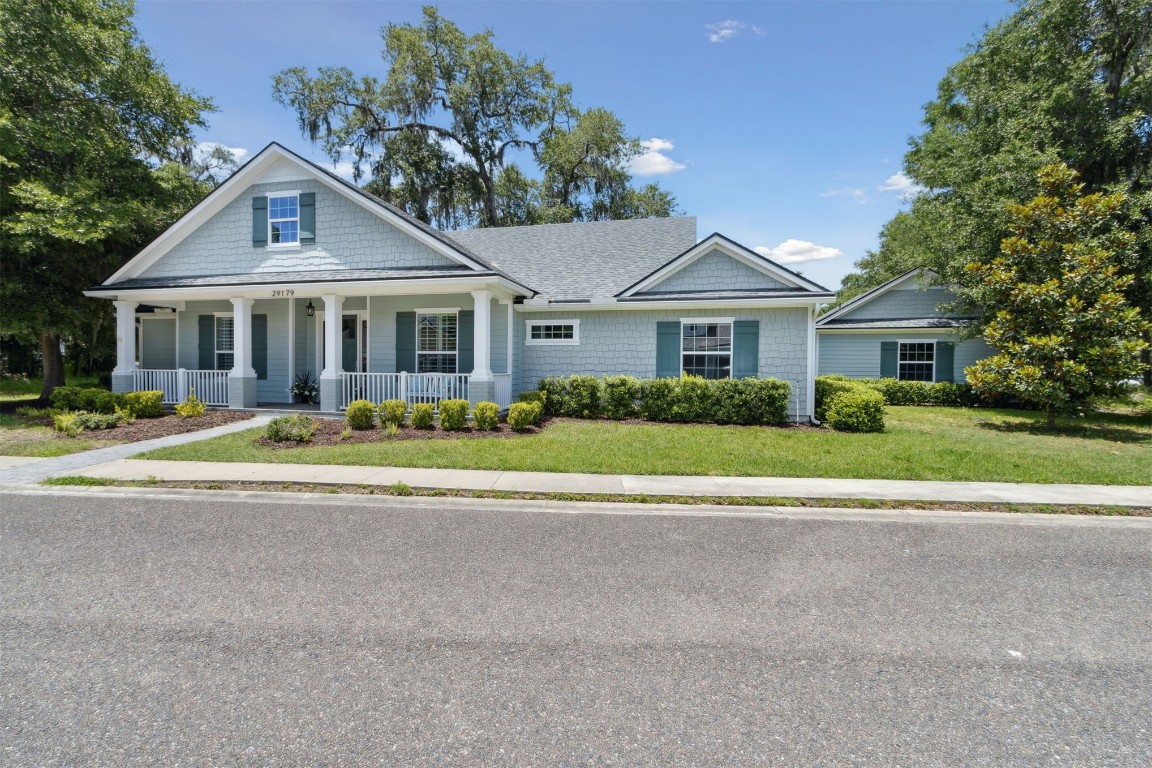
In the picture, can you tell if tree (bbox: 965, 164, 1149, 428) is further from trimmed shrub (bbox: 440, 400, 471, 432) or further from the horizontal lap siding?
trimmed shrub (bbox: 440, 400, 471, 432)

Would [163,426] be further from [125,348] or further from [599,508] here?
[599,508]

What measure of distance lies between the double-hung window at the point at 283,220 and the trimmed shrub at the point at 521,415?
8527 millimetres

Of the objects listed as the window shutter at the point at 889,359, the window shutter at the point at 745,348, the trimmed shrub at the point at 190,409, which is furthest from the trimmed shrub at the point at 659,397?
the window shutter at the point at 889,359

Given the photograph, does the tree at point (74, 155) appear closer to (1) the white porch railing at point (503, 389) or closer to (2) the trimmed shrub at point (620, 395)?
(1) the white porch railing at point (503, 389)

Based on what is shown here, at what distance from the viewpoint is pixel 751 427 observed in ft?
42.6

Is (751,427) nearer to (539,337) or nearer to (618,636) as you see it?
(539,337)

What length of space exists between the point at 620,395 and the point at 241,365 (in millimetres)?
10444

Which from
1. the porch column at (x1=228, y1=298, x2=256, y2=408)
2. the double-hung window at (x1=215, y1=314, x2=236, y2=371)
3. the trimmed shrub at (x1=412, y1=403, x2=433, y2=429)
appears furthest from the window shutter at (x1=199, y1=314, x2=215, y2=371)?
the trimmed shrub at (x1=412, y1=403, x2=433, y2=429)

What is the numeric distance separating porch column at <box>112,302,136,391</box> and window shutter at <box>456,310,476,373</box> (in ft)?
30.8

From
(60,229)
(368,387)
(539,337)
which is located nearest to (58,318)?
(60,229)

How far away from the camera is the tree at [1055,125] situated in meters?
16.5

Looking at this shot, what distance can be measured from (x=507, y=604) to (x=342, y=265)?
43.7 ft

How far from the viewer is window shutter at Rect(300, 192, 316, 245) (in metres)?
14.9

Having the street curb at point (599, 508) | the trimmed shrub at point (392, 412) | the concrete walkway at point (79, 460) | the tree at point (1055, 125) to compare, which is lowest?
the street curb at point (599, 508)
